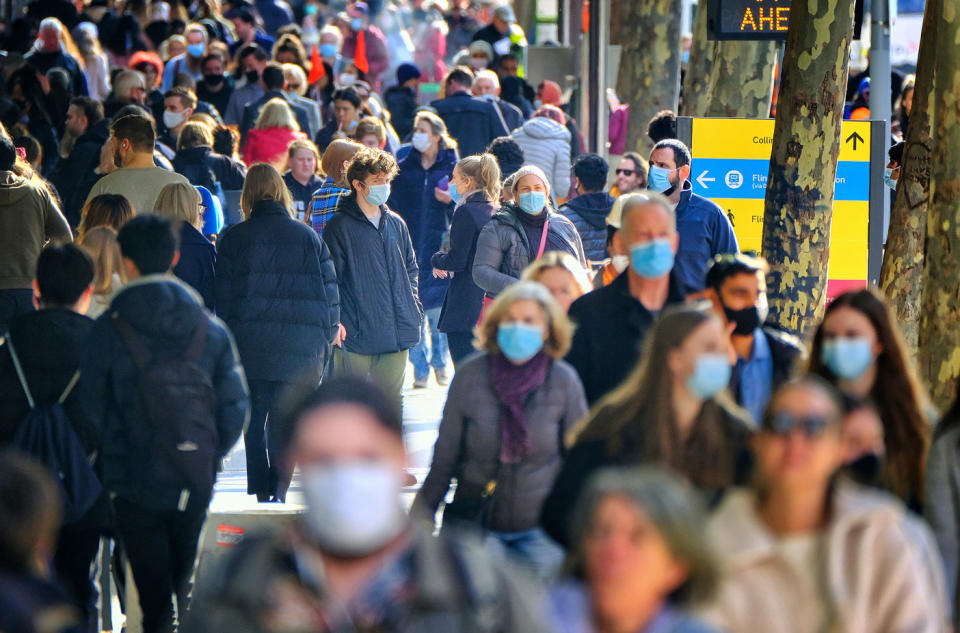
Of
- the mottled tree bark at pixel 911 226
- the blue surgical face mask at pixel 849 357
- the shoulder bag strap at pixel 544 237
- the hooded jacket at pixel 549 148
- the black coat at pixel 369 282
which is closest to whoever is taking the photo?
the blue surgical face mask at pixel 849 357

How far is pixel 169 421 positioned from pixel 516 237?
403 cm

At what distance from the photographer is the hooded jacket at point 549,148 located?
1576cm

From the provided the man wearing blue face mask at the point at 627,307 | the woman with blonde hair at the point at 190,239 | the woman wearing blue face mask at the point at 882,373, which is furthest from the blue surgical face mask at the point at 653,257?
the woman with blonde hair at the point at 190,239

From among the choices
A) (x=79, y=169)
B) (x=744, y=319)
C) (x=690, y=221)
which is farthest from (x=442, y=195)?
(x=744, y=319)

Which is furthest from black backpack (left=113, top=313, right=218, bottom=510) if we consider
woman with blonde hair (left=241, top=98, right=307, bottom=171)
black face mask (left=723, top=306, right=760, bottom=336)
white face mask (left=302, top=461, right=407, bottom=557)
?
woman with blonde hair (left=241, top=98, right=307, bottom=171)

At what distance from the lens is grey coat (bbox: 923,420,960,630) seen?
5492 mm

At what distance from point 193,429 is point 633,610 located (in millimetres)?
3349

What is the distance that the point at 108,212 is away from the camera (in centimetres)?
945

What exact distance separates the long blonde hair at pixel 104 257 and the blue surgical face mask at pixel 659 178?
320cm

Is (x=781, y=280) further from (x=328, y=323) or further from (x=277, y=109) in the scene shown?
(x=277, y=109)

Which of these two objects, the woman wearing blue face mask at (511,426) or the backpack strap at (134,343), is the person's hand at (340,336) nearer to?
the backpack strap at (134,343)

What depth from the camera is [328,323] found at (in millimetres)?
10180

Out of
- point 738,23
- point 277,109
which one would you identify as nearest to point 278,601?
point 738,23

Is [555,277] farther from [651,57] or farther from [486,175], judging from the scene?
[651,57]
